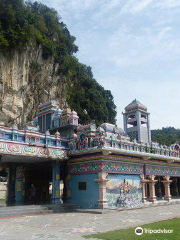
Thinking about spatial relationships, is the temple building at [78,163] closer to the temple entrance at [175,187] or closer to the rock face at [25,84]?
the temple entrance at [175,187]

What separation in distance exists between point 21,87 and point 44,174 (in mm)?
16500

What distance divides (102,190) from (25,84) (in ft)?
76.3

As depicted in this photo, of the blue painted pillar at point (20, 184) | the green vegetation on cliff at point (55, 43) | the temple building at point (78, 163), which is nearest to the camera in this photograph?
the temple building at point (78, 163)

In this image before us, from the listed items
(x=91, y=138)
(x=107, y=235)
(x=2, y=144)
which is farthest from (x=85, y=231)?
→ (x=91, y=138)

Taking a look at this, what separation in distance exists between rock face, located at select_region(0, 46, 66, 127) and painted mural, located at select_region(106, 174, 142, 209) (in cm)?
1963

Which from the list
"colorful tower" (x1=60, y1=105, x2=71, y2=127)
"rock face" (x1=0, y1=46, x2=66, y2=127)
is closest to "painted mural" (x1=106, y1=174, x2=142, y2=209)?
"colorful tower" (x1=60, y1=105, x2=71, y2=127)

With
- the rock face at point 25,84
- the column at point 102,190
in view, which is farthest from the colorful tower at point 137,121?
the rock face at point 25,84

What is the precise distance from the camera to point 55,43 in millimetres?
43250

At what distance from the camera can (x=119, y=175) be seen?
18016mm

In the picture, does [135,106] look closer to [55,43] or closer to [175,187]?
[175,187]

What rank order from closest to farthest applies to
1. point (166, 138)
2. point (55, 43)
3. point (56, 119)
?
point (56, 119), point (55, 43), point (166, 138)

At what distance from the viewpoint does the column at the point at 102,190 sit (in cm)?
1625

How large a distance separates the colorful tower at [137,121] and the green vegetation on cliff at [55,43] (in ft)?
55.3
